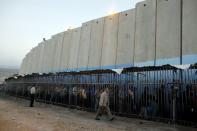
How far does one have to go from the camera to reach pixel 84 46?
108 ft

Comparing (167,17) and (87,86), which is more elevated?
(167,17)

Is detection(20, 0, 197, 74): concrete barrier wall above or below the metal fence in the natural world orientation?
above

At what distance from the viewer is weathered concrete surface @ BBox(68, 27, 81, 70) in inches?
1353

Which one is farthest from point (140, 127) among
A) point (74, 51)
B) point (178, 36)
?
point (74, 51)

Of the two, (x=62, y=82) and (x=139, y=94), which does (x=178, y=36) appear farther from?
(x=62, y=82)

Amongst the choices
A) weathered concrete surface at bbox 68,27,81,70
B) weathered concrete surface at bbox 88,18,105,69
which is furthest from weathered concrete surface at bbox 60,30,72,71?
weathered concrete surface at bbox 88,18,105,69

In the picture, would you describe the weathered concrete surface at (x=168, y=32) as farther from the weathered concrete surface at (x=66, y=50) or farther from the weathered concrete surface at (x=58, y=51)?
the weathered concrete surface at (x=58, y=51)

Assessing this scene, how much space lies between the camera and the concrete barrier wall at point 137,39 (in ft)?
69.2

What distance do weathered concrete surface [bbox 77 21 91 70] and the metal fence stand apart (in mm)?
7843

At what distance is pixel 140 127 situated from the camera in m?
13.8

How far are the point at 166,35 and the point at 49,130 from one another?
14067 mm

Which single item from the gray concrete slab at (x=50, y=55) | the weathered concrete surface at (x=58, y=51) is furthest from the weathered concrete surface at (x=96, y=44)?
the gray concrete slab at (x=50, y=55)

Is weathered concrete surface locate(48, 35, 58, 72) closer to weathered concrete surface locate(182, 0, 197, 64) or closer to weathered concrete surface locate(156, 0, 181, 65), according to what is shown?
weathered concrete surface locate(156, 0, 181, 65)

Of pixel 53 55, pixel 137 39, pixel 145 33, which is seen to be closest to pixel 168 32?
pixel 145 33
